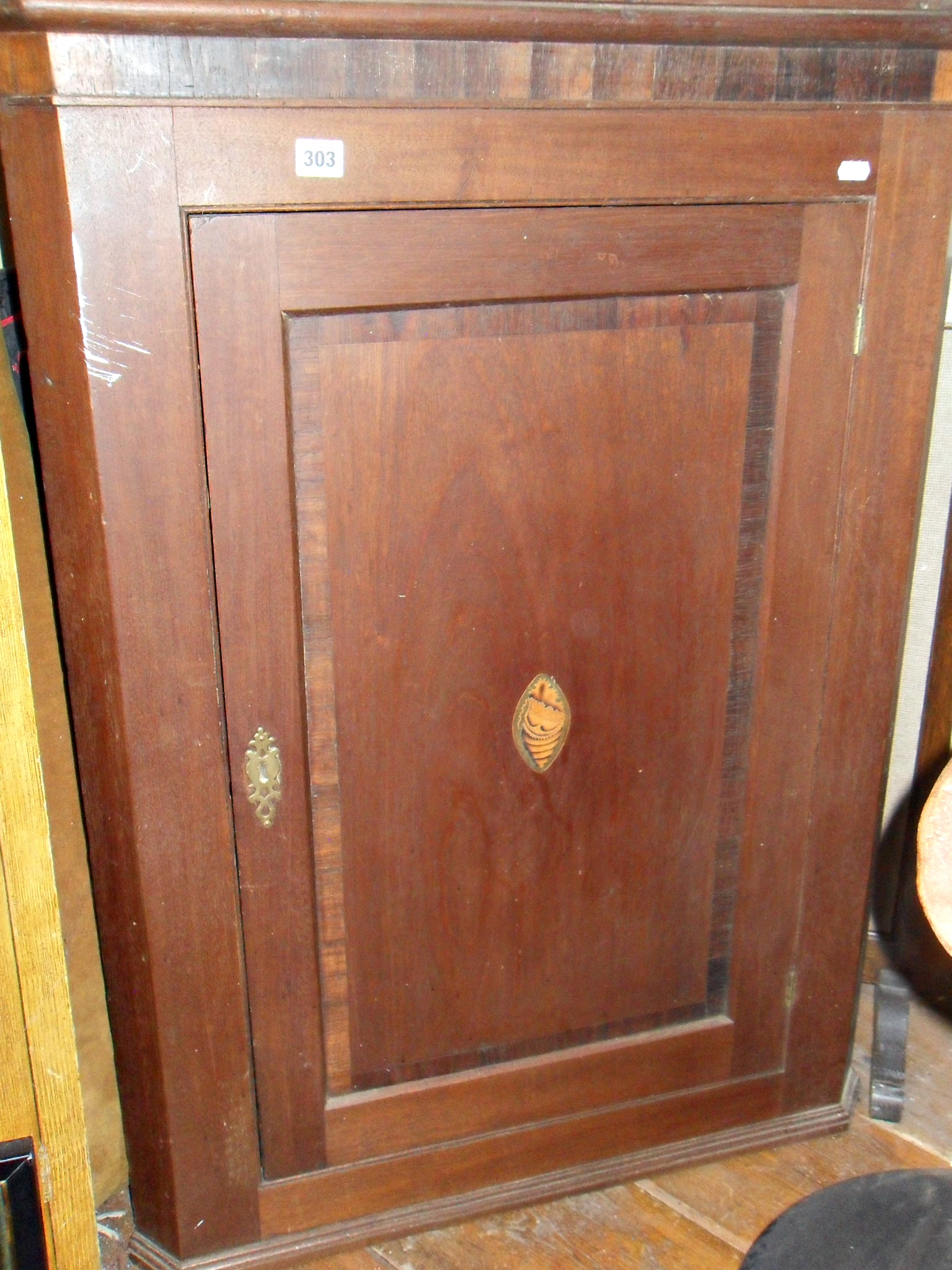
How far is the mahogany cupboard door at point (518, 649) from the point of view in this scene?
44.6 inches

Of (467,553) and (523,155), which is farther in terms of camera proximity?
(467,553)

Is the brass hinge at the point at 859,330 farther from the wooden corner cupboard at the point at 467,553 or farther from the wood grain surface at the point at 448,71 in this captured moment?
the wood grain surface at the point at 448,71

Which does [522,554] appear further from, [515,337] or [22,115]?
→ [22,115]

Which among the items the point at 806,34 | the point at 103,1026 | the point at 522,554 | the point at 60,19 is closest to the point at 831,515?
the point at 522,554

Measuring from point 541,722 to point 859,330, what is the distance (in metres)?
0.53

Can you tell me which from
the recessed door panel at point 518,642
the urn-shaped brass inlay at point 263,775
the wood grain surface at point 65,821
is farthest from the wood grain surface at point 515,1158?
the urn-shaped brass inlay at point 263,775

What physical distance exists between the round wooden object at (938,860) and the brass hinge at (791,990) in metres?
0.75

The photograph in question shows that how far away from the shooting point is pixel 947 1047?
1.78 metres

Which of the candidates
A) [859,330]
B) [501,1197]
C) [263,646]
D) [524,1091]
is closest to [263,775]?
[263,646]

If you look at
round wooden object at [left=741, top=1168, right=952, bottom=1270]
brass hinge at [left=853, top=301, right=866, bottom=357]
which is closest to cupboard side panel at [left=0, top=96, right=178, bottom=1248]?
round wooden object at [left=741, top=1168, right=952, bottom=1270]

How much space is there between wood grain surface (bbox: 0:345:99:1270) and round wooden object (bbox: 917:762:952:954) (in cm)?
67

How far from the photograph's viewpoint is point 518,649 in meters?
1.28

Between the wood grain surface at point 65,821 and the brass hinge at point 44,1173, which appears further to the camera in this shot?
the wood grain surface at point 65,821

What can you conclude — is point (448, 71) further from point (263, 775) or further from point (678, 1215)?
point (678, 1215)
